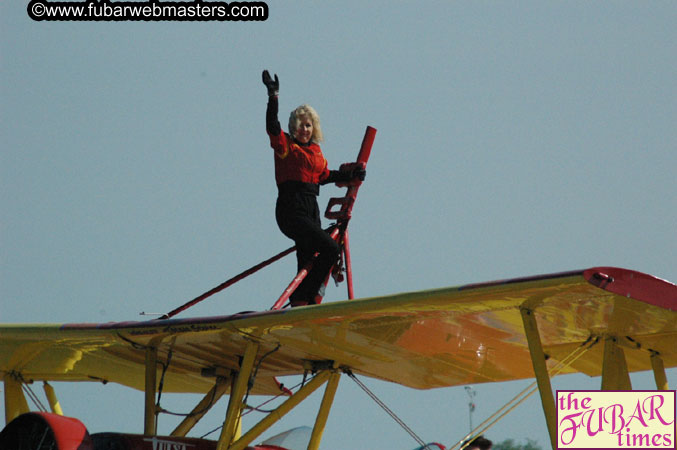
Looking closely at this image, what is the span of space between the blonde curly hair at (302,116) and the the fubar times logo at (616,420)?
445 centimetres

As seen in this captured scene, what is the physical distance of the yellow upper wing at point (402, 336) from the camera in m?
8.40

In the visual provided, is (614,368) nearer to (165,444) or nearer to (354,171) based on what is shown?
(354,171)

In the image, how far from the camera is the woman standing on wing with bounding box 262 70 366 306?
449 inches

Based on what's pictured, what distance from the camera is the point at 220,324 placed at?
10.0 m

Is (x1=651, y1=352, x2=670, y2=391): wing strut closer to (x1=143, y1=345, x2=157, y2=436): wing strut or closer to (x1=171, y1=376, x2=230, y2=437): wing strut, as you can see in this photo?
(x1=171, y1=376, x2=230, y2=437): wing strut

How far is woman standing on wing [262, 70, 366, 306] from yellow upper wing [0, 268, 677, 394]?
79cm

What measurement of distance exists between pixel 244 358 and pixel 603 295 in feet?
12.6

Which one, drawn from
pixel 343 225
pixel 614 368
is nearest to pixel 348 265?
pixel 343 225

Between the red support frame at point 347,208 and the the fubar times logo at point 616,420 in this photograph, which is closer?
the the fubar times logo at point 616,420

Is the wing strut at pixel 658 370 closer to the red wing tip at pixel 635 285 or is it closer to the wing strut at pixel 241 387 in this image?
the red wing tip at pixel 635 285

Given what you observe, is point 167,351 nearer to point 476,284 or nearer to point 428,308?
point 428,308

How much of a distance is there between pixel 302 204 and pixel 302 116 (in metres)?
1.01

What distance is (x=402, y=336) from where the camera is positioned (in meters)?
10.3

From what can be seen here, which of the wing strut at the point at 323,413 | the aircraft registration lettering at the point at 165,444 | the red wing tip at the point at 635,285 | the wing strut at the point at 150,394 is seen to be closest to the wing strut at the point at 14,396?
the wing strut at the point at 150,394
